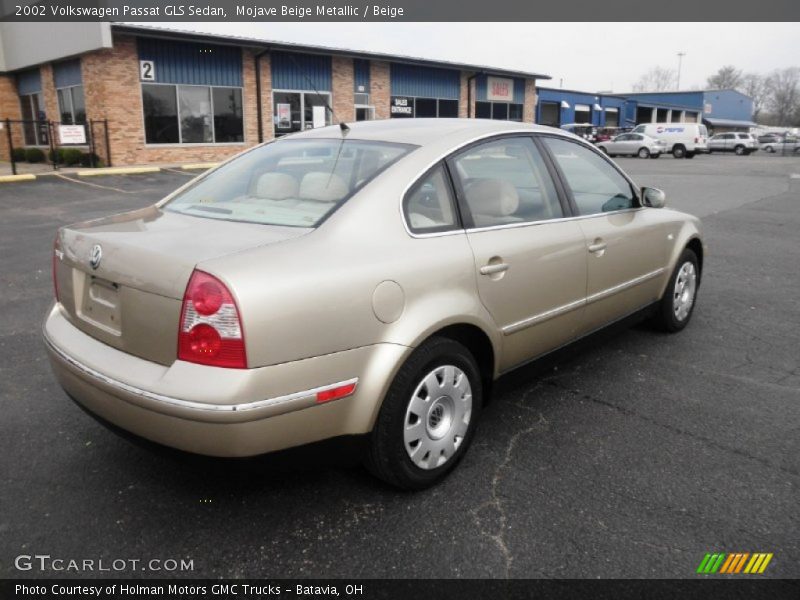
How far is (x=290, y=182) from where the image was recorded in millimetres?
3215

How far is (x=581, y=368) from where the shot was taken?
4395mm

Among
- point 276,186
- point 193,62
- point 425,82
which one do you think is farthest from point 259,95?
point 276,186

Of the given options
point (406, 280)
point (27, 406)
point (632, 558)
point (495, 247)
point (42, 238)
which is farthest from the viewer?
point (42, 238)

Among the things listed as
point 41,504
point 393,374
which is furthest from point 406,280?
point 41,504

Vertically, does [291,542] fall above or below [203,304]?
below

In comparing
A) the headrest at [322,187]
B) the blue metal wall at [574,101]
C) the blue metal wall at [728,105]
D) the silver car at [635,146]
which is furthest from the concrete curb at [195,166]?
the blue metal wall at [728,105]

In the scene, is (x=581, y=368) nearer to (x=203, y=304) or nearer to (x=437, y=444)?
(x=437, y=444)

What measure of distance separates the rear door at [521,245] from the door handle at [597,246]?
0.08 m

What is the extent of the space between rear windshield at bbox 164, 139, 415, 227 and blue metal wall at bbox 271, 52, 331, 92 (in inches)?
840

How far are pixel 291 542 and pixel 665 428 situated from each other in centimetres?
210

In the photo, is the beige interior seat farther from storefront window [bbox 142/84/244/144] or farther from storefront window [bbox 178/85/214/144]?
Answer: storefront window [bbox 178/85/214/144]

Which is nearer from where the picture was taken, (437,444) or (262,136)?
(437,444)

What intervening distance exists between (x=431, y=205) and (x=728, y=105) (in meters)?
80.3

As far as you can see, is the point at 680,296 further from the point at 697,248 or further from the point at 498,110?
the point at 498,110
